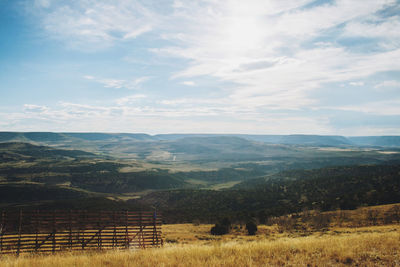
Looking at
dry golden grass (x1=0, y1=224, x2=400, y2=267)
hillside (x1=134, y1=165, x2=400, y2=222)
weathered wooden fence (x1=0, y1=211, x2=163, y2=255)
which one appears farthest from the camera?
hillside (x1=134, y1=165, x2=400, y2=222)

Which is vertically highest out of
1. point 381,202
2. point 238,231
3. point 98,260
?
point 98,260

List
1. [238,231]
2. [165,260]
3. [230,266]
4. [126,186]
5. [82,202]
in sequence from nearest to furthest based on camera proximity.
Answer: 1. [230,266]
2. [165,260]
3. [238,231]
4. [82,202]
5. [126,186]

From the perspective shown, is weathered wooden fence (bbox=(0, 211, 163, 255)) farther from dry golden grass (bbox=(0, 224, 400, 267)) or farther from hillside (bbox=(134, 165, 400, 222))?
hillside (bbox=(134, 165, 400, 222))

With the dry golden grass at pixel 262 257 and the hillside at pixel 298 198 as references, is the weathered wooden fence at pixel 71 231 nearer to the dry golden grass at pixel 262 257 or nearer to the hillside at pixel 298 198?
the dry golden grass at pixel 262 257

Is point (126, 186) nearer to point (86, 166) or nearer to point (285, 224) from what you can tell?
point (86, 166)

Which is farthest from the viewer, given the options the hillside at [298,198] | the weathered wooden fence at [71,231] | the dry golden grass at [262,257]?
the hillside at [298,198]

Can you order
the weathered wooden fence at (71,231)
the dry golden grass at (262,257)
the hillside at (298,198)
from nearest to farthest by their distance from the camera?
the dry golden grass at (262,257) → the weathered wooden fence at (71,231) → the hillside at (298,198)

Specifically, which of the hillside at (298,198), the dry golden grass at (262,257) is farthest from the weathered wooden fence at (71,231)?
the hillside at (298,198)

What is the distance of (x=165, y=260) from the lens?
9758 millimetres

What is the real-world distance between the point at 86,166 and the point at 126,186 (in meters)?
56.0

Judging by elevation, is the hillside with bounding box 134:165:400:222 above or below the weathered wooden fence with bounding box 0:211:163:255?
below

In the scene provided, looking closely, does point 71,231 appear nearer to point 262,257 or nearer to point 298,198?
point 262,257

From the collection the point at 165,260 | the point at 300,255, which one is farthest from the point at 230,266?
the point at 300,255

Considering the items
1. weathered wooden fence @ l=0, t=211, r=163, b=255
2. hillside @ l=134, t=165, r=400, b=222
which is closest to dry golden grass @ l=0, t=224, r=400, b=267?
weathered wooden fence @ l=0, t=211, r=163, b=255
